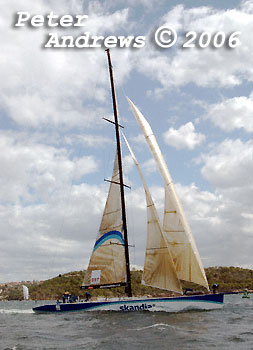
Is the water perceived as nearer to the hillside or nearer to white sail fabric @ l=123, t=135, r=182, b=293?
white sail fabric @ l=123, t=135, r=182, b=293

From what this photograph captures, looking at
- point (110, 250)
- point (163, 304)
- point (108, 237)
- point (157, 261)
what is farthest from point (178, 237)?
point (108, 237)

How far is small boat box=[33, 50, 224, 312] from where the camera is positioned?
1348 inches

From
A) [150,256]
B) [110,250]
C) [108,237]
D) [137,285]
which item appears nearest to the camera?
[150,256]

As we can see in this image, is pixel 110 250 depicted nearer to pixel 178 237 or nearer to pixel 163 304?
pixel 178 237

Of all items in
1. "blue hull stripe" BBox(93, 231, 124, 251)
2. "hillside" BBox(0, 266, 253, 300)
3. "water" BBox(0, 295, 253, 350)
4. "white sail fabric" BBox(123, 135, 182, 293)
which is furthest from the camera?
"hillside" BBox(0, 266, 253, 300)

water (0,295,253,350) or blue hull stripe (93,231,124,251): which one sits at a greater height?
blue hull stripe (93,231,124,251)

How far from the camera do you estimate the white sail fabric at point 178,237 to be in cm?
3453

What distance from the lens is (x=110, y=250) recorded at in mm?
39781

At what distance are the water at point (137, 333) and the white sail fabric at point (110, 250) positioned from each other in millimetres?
5096

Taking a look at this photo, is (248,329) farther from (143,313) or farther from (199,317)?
(143,313)

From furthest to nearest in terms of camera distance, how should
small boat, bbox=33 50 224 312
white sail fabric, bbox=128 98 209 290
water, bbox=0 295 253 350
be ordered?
white sail fabric, bbox=128 98 209 290, small boat, bbox=33 50 224 312, water, bbox=0 295 253 350

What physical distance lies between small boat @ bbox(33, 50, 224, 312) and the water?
110cm

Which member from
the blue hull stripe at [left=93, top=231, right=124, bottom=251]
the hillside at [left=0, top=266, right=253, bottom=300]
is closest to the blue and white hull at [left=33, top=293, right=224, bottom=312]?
the blue hull stripe at [left=93, top=231, right=124, bottom=251]

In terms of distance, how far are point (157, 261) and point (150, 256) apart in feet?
2.96
